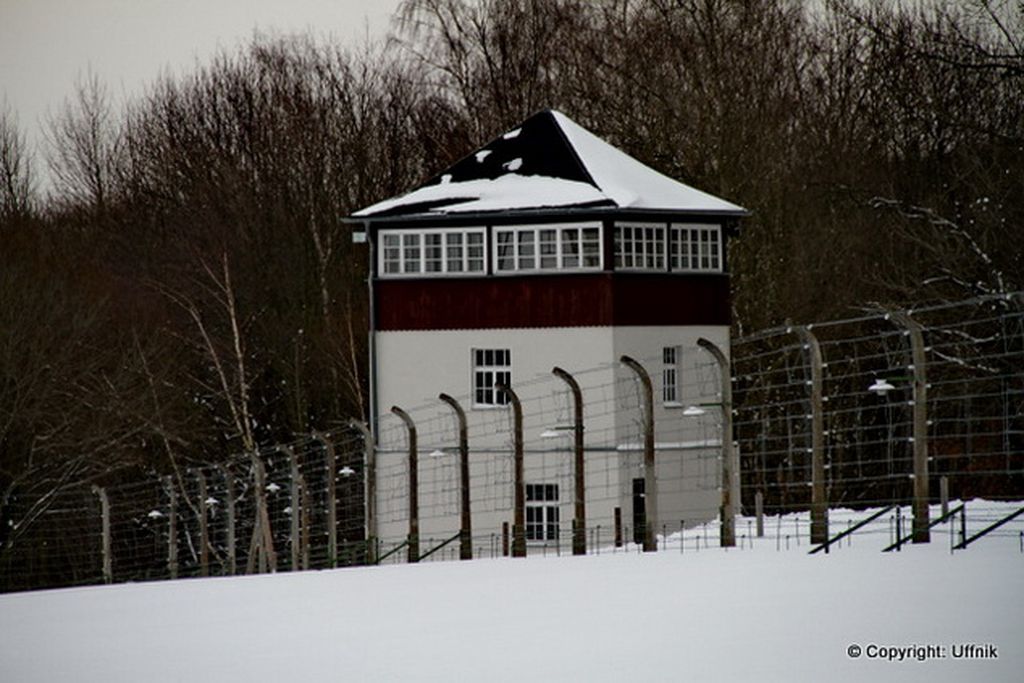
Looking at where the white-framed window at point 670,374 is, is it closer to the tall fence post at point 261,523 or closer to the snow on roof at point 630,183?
the snow on roof at point 630,183

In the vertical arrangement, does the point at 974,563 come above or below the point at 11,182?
below

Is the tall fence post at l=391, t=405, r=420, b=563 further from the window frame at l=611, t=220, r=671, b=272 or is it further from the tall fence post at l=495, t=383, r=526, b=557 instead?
the window frame at l=611, t=220, r=671, b=272

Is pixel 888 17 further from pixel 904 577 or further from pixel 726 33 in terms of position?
pixel 904 577

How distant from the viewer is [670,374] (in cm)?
4484

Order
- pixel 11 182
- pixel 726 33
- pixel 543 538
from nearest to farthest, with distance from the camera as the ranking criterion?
pixel 543 538, pixel 726 33, pixel 11 182

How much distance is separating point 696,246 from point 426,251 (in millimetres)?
5644

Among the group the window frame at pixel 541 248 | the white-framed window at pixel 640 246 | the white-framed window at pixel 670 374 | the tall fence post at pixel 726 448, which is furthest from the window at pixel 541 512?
the tall fence post at pixel 726 448

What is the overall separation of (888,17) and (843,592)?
4184 centimetres

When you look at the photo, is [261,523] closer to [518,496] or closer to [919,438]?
[518,496]

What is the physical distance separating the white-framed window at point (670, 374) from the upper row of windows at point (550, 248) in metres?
1.73

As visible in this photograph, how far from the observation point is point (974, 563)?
17672mm

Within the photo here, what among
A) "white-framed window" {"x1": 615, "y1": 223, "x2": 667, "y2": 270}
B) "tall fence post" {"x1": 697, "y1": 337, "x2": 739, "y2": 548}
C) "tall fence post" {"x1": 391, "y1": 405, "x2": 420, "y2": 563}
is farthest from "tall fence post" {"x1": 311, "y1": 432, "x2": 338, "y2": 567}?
"white-framed window" {"x1": 615, "y1": 223, "x2": 667, "y2": 270}

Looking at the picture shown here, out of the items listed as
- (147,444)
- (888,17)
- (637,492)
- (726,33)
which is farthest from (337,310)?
(637,492)

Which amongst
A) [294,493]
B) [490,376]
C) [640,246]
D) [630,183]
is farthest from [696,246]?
[294,493]
